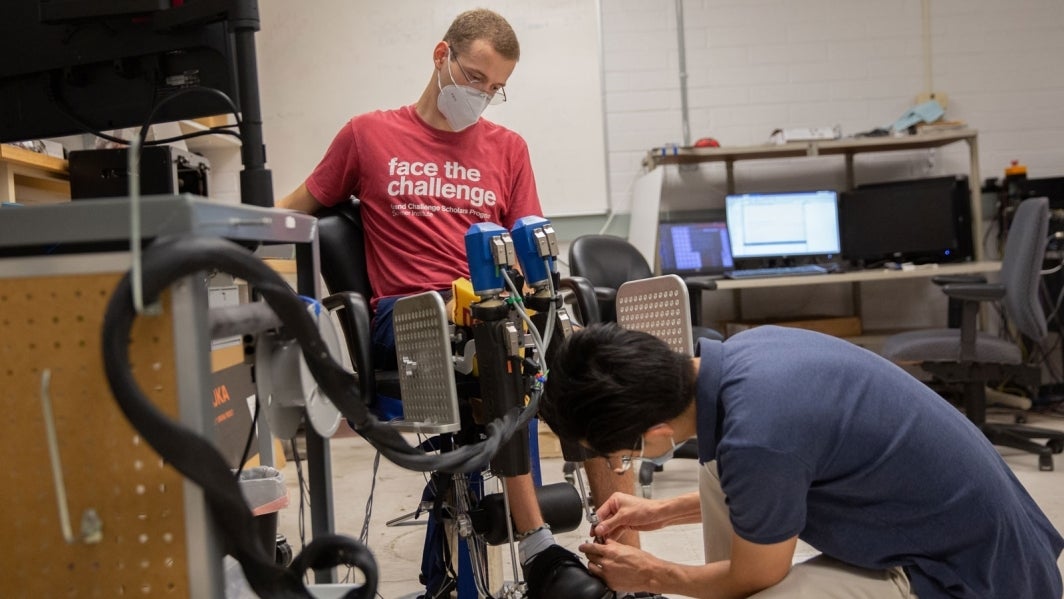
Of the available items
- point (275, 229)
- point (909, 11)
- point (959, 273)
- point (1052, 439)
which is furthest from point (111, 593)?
point (909, 11)

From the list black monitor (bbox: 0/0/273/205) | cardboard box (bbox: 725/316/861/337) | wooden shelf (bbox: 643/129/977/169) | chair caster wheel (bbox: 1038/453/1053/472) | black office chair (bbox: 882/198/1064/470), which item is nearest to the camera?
black monitor (bbox: 0/0/273/205)

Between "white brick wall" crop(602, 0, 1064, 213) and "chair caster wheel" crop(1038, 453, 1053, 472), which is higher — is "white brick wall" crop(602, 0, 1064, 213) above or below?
above

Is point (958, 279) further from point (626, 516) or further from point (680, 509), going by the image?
point (626, 516)

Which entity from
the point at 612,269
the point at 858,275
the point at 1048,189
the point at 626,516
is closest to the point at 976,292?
the point at 858,275

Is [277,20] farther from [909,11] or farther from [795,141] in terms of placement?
[909,11]

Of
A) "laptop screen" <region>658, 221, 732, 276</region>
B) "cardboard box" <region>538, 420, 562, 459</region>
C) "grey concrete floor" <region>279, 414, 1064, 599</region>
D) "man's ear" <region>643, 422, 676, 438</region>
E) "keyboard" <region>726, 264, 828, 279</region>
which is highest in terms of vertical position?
"laptop screen" <region>658, 221, 732, 276</region>

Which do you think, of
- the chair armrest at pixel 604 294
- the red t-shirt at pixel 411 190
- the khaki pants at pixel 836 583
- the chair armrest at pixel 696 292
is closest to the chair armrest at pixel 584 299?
the red t-shirt at pixel 411 190

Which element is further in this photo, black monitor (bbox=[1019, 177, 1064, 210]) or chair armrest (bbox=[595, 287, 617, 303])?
black monitor (bbox=[1019, 177, 1064, 210])

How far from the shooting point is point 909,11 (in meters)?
4.78

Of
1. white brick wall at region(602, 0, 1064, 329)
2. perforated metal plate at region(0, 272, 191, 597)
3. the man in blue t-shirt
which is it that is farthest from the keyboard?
perforated metal plate at region(0, 272, 191, 597)

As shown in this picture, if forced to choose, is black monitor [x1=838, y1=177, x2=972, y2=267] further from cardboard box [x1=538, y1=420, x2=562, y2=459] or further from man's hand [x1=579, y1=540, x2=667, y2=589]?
man's hand [x1=579, y1=540, x2=667, y2=589]

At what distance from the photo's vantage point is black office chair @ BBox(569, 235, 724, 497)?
3379 millimetres

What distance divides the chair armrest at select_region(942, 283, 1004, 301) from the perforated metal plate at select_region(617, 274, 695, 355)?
1802 mm

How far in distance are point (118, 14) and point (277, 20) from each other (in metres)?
3.68
